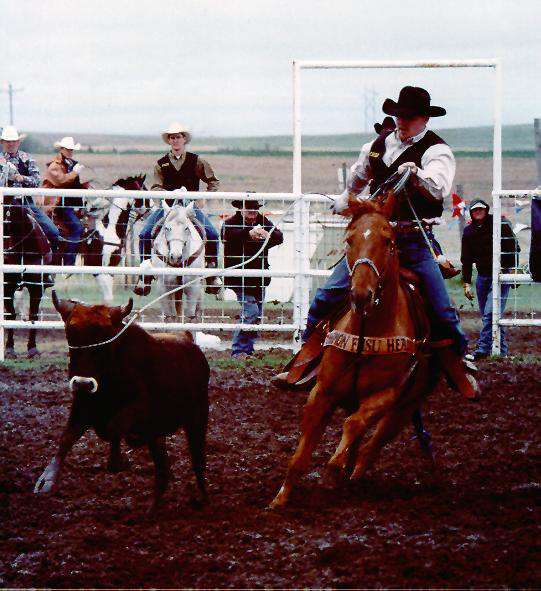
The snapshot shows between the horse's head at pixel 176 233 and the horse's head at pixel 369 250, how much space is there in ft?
18.2

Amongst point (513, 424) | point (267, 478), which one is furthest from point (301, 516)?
point (513, 424)

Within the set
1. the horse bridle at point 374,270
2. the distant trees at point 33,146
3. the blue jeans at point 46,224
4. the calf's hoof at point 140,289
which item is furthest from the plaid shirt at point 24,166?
the distant trees at point 33,146

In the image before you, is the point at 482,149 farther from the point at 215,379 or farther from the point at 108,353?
the point at 108,353

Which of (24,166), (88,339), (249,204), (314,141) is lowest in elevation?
(88,339)

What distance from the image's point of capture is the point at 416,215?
20.1ft

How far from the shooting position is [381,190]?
614 cm

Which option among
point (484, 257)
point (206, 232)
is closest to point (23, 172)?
point (206, 232)

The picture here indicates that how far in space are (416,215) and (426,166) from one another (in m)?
0.27

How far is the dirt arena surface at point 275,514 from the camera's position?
4707 millimetres

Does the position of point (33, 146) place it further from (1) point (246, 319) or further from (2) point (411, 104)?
(2) point (411, 104)

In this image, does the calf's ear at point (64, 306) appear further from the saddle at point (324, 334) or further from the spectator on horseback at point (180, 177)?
the spectator on horseback at point (180, 177)

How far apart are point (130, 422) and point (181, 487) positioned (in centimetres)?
103

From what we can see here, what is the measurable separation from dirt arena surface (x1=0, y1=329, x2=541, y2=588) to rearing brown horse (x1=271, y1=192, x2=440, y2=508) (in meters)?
0.32

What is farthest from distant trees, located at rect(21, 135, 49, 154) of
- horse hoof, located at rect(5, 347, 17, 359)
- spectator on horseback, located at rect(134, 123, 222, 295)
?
spectator on horseback, located at rect(134, 123, 222, 295)
